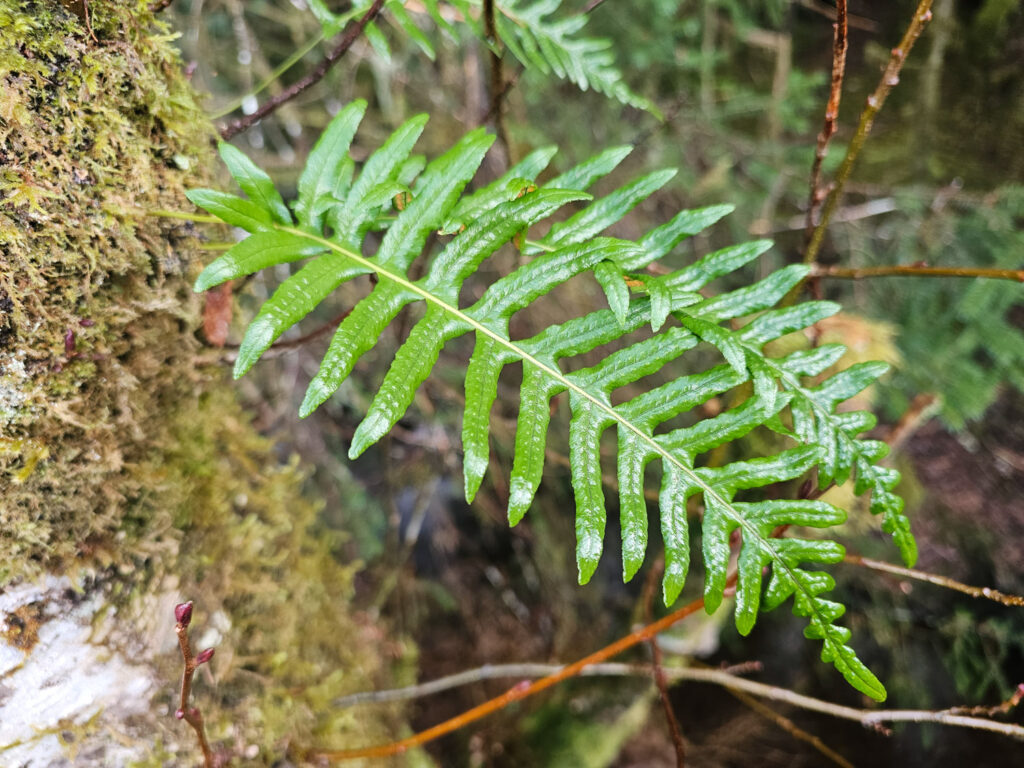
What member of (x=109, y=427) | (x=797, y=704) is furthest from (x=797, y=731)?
(x=109, y=427)

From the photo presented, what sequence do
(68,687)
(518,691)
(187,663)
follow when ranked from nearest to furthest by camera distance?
(187,663) < (68,687) < (518,691)

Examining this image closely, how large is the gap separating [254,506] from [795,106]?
10.9 ft

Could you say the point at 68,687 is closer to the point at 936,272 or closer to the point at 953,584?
the point at 953,584

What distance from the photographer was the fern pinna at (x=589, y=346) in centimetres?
116

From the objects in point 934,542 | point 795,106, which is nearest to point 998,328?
point 934,542

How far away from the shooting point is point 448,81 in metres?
3.27

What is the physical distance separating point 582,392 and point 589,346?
10cm

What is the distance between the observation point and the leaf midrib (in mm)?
1193

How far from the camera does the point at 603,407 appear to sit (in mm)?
1251

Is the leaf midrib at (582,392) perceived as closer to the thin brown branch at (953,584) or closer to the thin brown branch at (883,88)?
the thin brown branch at (953,584)

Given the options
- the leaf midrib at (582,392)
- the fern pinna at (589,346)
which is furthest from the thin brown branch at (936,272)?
the leaf midrib at (582,392)

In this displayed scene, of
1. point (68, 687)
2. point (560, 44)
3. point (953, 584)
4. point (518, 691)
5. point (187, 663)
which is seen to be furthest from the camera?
point (560, 44)

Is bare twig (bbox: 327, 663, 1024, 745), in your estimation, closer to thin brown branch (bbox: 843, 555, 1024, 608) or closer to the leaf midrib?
thin brown branch (bbox: 843, 555, 1024, 608)

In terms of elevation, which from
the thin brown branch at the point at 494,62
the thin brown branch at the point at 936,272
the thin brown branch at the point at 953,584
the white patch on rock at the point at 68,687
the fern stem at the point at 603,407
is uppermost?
the thin brown branch at the point at 494,62
